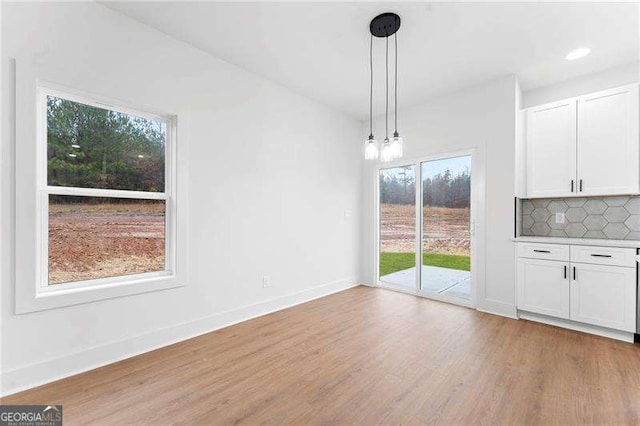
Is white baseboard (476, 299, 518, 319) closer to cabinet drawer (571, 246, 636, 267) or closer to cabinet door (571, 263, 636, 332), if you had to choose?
cabinet door (571, 263, 636, 332)

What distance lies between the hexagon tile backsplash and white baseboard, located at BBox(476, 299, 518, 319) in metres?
1.08

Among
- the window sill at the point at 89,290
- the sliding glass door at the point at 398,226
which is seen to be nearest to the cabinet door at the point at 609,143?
the sliding glass door at the point at 398,226

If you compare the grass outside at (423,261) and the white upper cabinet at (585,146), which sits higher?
the white upper cabinet at (585,146)

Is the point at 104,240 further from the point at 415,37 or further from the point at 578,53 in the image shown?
the point at 578,53

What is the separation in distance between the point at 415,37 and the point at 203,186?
256 centimetres

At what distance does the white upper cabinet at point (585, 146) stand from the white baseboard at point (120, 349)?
3.66 metres

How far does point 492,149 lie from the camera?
3.62 metres

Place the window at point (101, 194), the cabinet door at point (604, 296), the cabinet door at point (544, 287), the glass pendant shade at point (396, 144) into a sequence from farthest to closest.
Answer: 1. the cabinet door at point (544, 287)
2. the cabinet door at point (604, 296)
3. the glass pendant shade at point (396, 144)
4. the window at point (101, 194)

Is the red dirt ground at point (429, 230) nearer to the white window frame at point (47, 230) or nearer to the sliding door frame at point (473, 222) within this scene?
the sliding door frame at point (473, 222)

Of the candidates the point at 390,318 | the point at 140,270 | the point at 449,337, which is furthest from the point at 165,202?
the point at 449,337

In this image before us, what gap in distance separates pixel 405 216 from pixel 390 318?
178 centimetres

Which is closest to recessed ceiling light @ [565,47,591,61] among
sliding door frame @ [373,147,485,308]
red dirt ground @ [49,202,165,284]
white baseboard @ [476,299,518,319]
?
sliding door frame @ [373,147,485,308]

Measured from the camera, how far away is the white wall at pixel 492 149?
3.46m

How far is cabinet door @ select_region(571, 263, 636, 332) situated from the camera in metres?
2.72
